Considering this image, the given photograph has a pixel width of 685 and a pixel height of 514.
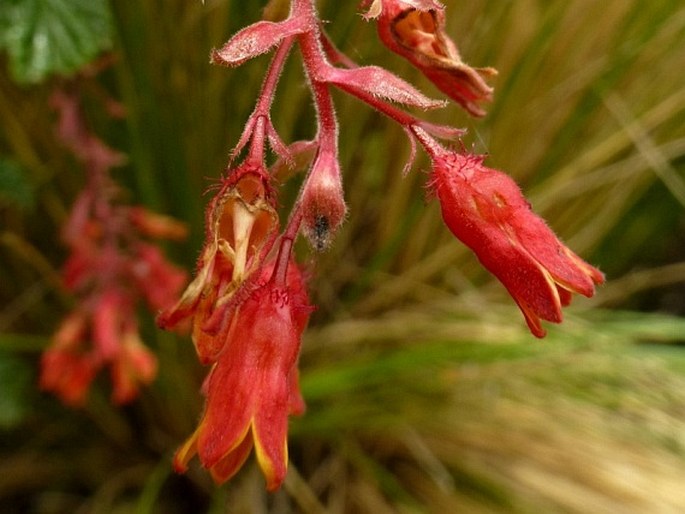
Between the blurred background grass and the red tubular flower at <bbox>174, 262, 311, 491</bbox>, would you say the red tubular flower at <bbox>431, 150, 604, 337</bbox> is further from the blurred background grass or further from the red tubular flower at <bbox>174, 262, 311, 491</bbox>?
the blurred background grass

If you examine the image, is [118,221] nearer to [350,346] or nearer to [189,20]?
[189,20]

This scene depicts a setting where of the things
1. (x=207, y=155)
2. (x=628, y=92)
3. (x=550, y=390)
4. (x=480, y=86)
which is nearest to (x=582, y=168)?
(x=628, y=92)

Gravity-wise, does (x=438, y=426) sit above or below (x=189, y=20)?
below

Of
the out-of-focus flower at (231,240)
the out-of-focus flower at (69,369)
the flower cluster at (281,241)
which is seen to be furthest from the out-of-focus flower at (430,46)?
the out-of-focus flower at (69,369)

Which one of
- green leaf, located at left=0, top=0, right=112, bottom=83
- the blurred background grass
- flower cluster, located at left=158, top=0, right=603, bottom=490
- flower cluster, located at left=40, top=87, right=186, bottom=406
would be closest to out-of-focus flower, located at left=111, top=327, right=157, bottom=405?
flower cluster, located at left=40, top=87, right=186, bottom=406

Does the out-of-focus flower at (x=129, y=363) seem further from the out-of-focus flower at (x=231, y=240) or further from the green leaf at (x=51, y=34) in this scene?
the out-of-focus flower at (x=231, y=240)

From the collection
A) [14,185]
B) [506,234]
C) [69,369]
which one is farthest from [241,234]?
[69,369]
